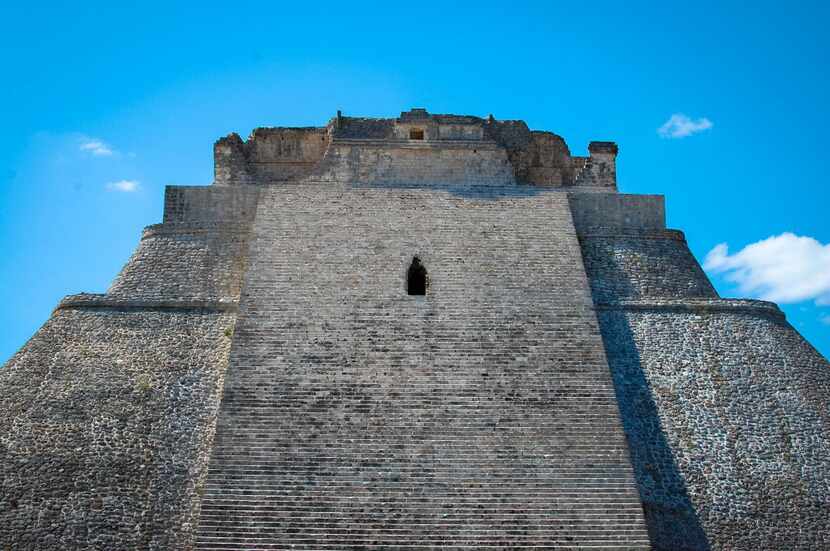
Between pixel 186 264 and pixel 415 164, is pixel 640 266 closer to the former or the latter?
pixel 415 164

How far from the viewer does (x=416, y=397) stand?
32.3ft

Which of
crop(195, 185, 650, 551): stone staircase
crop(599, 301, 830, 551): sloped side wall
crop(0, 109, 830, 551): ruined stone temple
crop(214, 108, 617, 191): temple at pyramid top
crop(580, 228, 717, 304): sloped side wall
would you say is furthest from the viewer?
crop(214, 108, 617, 191): temple at pyramid top

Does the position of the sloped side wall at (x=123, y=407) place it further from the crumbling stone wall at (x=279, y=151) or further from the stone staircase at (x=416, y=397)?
the crumbling stone wall at (x=279, y=151)

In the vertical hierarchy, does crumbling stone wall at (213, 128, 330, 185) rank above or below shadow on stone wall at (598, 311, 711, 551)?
above

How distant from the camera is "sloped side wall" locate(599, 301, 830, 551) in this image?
30.2 ft

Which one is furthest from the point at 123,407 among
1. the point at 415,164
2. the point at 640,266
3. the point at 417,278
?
the point at 640,266

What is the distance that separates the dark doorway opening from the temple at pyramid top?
2.76 m

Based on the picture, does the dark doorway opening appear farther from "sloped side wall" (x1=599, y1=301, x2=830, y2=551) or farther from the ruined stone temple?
"sloped side wall" (x1=599, y1=301, x2=830, y2=551)

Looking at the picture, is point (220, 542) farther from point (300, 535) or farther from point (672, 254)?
point (672, 254)

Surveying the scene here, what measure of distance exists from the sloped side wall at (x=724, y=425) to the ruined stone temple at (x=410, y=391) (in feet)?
0.10

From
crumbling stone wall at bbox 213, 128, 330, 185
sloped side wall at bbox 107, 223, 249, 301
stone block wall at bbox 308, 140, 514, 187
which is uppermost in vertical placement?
crumbling stone wall at bbox 213, 128, 330, 185

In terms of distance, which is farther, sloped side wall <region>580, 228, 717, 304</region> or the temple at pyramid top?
the temple at pyramid top

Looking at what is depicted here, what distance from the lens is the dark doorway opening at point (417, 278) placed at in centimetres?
1173

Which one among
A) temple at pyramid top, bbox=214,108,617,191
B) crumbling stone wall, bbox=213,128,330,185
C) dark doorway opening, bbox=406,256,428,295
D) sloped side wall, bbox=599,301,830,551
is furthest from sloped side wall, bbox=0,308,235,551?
sloped side wall, bbox=599,301,830,551
